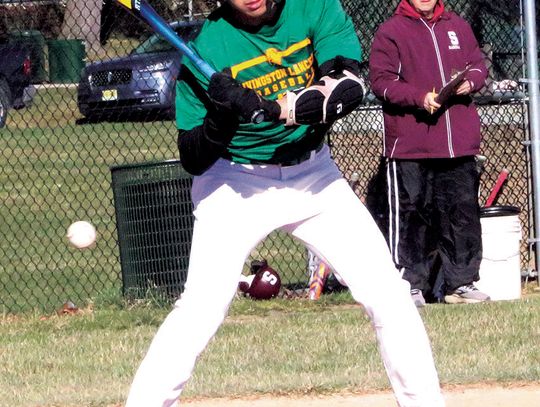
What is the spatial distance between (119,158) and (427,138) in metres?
8.06

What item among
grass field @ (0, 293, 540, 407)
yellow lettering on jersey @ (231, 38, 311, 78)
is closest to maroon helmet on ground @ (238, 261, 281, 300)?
grass field @ (0, 293, 540, 407)

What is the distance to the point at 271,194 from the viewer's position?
4.36m

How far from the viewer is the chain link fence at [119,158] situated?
8406 mm

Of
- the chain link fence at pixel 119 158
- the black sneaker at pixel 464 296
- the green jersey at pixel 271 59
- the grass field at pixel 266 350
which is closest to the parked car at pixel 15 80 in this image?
the chain link fence at pixel 119 158

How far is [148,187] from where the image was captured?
8.30 m

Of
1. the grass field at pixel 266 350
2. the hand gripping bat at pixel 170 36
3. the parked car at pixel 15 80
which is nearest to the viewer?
the hand gripping bat at pixel 170 36

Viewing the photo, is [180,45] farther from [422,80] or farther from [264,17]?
[422,80]

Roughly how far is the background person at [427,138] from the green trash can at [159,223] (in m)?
1.44

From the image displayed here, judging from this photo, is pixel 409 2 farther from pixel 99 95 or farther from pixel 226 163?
pixel 99 95

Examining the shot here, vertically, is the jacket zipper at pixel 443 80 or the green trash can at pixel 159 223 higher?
the jacket zipper at pixel 443 80

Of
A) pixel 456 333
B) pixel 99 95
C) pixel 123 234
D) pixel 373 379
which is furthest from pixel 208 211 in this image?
pixel 99 95

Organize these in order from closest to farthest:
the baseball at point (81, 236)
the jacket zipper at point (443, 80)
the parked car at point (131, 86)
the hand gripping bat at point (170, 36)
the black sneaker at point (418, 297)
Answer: the hand gripping bat at point (170, 36) → the jacket zipper at point (443, 80) → the black sneaker at point (418, 297) → the baseball at point (81, 236) → the parked car at point (131, 86)

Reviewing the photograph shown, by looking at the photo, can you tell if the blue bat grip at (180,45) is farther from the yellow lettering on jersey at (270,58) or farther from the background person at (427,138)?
the background person at (427,138)

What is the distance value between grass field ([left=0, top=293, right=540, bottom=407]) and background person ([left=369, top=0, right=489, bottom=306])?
1.28ft
